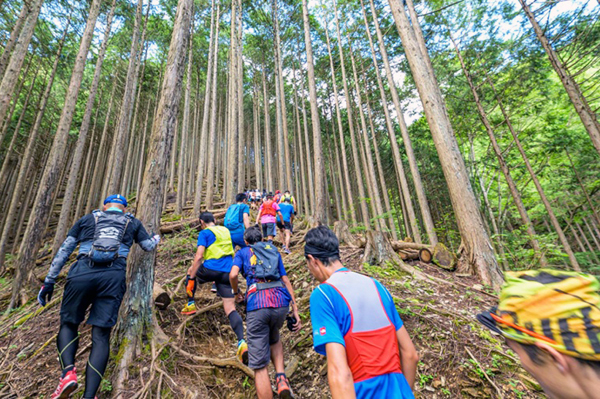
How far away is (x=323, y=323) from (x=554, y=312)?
1002 millimetres

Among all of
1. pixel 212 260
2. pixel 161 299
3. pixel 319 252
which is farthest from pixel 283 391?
pixel 161 299

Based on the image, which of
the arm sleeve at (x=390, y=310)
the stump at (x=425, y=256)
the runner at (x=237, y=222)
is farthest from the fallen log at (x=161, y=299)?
the stump at (x=425, y=256)

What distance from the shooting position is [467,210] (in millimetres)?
4574

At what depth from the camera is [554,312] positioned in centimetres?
80

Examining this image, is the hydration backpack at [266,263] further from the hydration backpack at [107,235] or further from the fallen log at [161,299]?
the fallen log at [161,299]

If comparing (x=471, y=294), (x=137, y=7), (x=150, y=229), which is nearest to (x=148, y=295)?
(x=150, y=229)

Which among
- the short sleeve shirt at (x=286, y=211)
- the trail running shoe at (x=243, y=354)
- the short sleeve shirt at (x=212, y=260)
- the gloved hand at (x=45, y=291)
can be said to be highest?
the short sleeve shirt at (x=286, y=211)

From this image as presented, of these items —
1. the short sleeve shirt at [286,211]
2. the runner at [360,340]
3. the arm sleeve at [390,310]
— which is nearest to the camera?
the runner at [360,340]

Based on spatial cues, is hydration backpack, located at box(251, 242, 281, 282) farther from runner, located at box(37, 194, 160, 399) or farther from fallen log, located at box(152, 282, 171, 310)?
fallen log, located at box(152, 282, 171, 310)

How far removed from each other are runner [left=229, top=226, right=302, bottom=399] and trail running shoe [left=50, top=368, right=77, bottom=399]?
1.70 m

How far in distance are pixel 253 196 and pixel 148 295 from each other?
1076cm

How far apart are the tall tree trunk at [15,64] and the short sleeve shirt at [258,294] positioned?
281 inches

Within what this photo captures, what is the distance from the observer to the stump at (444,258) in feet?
16.5

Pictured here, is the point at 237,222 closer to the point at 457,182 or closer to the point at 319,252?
the point at 319,252
